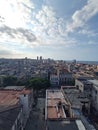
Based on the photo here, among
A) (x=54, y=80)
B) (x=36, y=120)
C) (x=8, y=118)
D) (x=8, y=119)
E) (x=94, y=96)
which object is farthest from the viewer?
(x=54, y=80)

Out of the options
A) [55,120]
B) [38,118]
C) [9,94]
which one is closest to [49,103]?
[38,118]

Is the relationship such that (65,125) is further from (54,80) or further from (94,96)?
(54,80)

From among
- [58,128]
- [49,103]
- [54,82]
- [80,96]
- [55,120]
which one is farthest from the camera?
[54,82]

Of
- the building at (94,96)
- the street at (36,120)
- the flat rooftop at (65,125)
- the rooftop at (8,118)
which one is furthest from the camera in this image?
the building at (94,96)

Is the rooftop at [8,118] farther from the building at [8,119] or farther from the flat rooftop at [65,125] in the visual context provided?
the flat rooftop at [65,125]

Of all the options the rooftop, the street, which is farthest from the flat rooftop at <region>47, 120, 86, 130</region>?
the street

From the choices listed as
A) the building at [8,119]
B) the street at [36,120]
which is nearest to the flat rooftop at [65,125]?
the building at [8,119]

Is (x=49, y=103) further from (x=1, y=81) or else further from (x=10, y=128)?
(x=1, y=81)

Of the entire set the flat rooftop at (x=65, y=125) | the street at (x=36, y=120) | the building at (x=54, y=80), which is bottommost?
the street at (x=36, y=120)

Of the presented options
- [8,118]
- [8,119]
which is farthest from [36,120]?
[8,119]

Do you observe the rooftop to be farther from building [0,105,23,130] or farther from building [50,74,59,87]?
building [50,74,59,87]

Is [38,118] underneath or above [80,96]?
underneath
